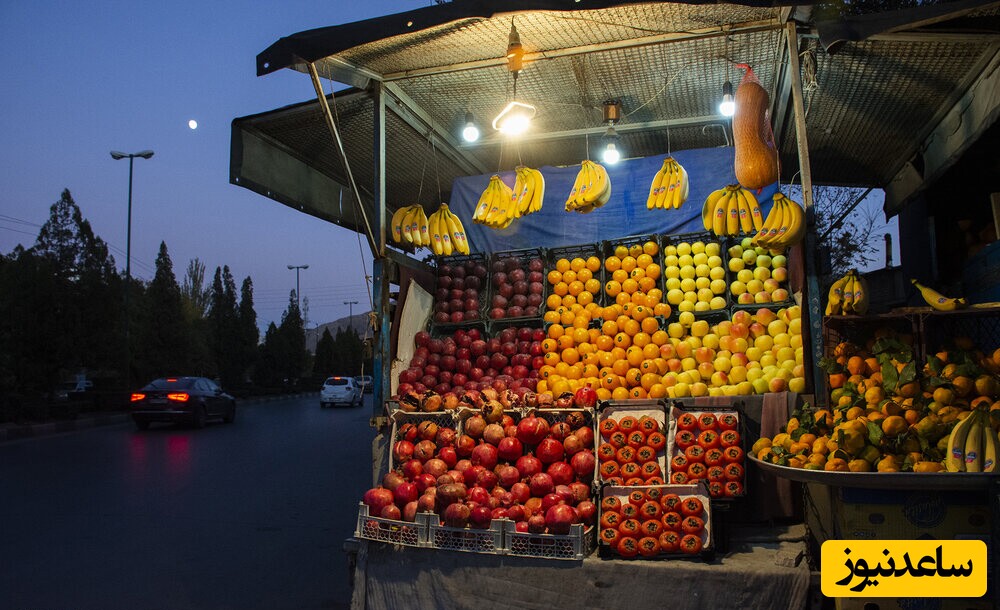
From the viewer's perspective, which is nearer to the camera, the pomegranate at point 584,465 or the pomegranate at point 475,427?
the pomegranate at point 584,465

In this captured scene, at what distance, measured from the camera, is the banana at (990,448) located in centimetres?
350

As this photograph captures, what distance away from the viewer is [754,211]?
20.3ft

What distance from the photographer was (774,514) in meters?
4.80

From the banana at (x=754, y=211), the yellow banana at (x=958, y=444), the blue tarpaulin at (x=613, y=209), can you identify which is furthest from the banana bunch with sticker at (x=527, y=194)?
the yellow banana at (x=958, y=444)

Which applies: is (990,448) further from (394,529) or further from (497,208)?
(497,208)

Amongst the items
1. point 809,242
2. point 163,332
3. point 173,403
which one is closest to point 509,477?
point 809,242

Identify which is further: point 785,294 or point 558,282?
point 558,282

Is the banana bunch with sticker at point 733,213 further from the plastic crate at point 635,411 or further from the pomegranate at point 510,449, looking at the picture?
the pomegranate at point 510,449

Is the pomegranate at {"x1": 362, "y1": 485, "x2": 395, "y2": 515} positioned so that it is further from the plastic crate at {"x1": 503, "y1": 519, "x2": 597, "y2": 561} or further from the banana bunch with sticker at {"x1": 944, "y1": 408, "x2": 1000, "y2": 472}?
the banana bunch with sticker at {"x1": 944, "y1": 408, "x2": 1000, "y2": 472}

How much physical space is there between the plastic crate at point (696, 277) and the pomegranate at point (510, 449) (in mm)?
2450

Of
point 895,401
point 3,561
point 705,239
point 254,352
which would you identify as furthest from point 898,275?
point 254,352

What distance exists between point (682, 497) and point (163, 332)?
25792mm

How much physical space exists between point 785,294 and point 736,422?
181 cm

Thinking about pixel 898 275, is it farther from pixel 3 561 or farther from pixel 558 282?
pixel 3 561
